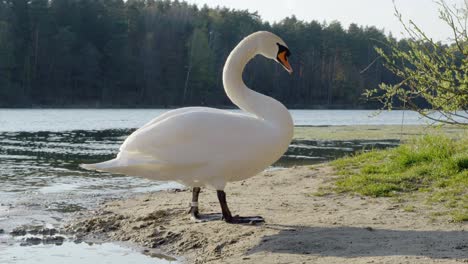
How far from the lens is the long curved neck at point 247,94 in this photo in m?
7.62

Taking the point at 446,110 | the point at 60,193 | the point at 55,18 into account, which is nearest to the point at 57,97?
the point at 55,18

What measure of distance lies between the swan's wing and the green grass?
7.20 ft

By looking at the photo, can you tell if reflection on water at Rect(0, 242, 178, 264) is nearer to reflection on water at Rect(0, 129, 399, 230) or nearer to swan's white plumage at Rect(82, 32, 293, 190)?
swan's white plumage at Rect(82, 32, 293, 190)

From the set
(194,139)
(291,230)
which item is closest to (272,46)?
(194,139)

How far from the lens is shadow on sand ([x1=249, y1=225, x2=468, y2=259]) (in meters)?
6.02

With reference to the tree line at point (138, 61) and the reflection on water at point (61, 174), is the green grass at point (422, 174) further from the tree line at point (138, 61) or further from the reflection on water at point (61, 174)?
the tree line at point (138, 61)

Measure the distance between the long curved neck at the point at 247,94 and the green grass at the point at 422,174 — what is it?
6.22 feet

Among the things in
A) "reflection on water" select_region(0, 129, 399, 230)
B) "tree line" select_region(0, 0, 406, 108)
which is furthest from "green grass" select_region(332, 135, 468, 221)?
"tree line" select_region(0, 0, 406, 108)

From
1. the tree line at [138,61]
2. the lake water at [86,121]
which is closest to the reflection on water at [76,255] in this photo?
the lake water at [86,121]

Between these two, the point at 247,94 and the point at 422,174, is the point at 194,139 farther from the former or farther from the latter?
the point at 422,174

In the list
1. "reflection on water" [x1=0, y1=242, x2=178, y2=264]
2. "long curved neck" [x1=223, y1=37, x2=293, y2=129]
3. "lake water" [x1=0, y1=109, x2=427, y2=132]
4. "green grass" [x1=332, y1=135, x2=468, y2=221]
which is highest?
"long curved neck" [x1=223, y1=37, x2=293, y2=129]

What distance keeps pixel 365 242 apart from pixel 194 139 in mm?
2050

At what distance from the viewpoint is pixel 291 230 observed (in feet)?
23.4

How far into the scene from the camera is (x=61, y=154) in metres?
20.0
